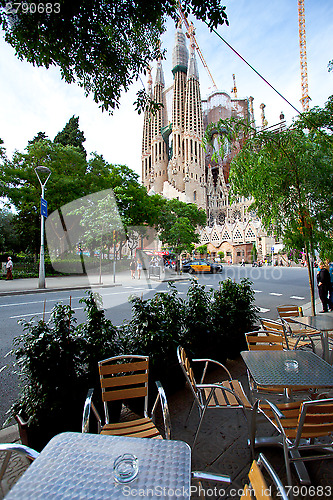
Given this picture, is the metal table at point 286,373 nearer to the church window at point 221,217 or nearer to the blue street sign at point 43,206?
the blue street sign at point 43,206

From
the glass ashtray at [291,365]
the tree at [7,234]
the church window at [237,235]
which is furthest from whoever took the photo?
the church window at [237,235]

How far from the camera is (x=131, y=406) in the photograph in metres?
2.70

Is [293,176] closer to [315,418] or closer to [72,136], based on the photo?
[315,418]

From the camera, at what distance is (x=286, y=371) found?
2.54 m

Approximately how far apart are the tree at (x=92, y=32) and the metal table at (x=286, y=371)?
358 cm

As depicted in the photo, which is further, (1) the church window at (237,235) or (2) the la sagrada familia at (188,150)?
(2) the la sagrada familia at (188,150)

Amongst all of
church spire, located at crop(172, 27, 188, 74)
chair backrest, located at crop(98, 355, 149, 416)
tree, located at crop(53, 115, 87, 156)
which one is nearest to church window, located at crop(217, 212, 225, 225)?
church spire, located at crop(172, 27, 188, 74)

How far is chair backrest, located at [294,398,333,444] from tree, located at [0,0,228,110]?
11.7 feet

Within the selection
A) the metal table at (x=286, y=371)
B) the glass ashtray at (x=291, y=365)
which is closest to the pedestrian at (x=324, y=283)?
the metal table at (x=286, y=371)

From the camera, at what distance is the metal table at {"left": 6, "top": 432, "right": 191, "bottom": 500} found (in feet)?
3.75

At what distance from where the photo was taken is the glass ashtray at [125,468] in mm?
1213

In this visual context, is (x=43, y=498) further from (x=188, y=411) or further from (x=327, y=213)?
(x=327, y=213)

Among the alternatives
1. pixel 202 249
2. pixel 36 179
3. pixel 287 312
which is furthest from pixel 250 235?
pixel 287 312

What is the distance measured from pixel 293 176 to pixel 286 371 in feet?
13.2
